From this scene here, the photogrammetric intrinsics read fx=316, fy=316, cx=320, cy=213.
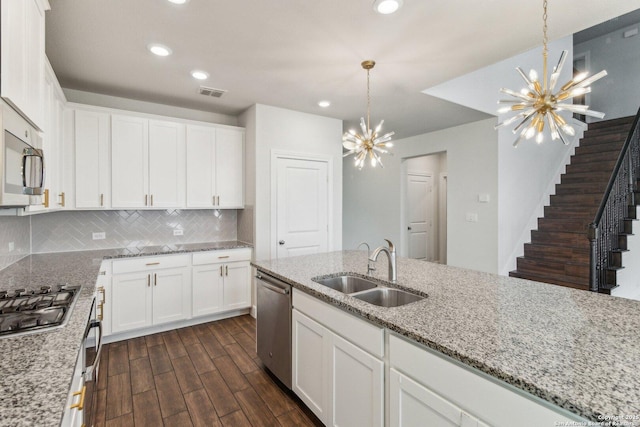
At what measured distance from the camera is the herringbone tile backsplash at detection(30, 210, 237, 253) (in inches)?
131

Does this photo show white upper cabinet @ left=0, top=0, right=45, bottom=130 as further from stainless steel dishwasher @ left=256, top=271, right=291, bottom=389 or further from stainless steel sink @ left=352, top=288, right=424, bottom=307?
stainless steel sink @ left=352, top=288, right=424, bottom=307

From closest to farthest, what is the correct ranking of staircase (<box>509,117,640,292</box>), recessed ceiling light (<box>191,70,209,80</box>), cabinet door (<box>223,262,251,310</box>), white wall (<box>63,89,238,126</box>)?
recessed ceiling light (<box>191,70,209,80</box>) → white wall (<box>63,89,238,126</box>) → cabinet door (<box>223,262,251,310</box>) → staircase (<box>509,117,640,292</box>)

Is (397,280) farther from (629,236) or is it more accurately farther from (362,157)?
(629,236)

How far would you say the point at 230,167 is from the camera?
4070mm

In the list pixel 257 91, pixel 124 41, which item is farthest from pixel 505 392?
pixel 257 91

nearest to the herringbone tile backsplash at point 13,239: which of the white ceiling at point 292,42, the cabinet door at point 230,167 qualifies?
the white ceiling at point 292,42

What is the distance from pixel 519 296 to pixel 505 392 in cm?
88

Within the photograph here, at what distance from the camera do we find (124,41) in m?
2.41

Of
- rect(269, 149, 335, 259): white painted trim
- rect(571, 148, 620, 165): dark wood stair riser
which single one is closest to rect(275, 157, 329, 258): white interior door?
rect(269, 149, 335, 259): white painted trim

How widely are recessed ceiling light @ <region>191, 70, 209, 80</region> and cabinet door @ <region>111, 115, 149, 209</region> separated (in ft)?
3.02

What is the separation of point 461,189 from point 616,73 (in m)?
4.91

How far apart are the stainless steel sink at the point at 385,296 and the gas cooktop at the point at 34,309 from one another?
1.53 m

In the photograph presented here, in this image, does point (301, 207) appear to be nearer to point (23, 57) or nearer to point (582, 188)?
point (23, 57)

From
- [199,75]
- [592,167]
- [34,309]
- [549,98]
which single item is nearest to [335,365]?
[34,309]
